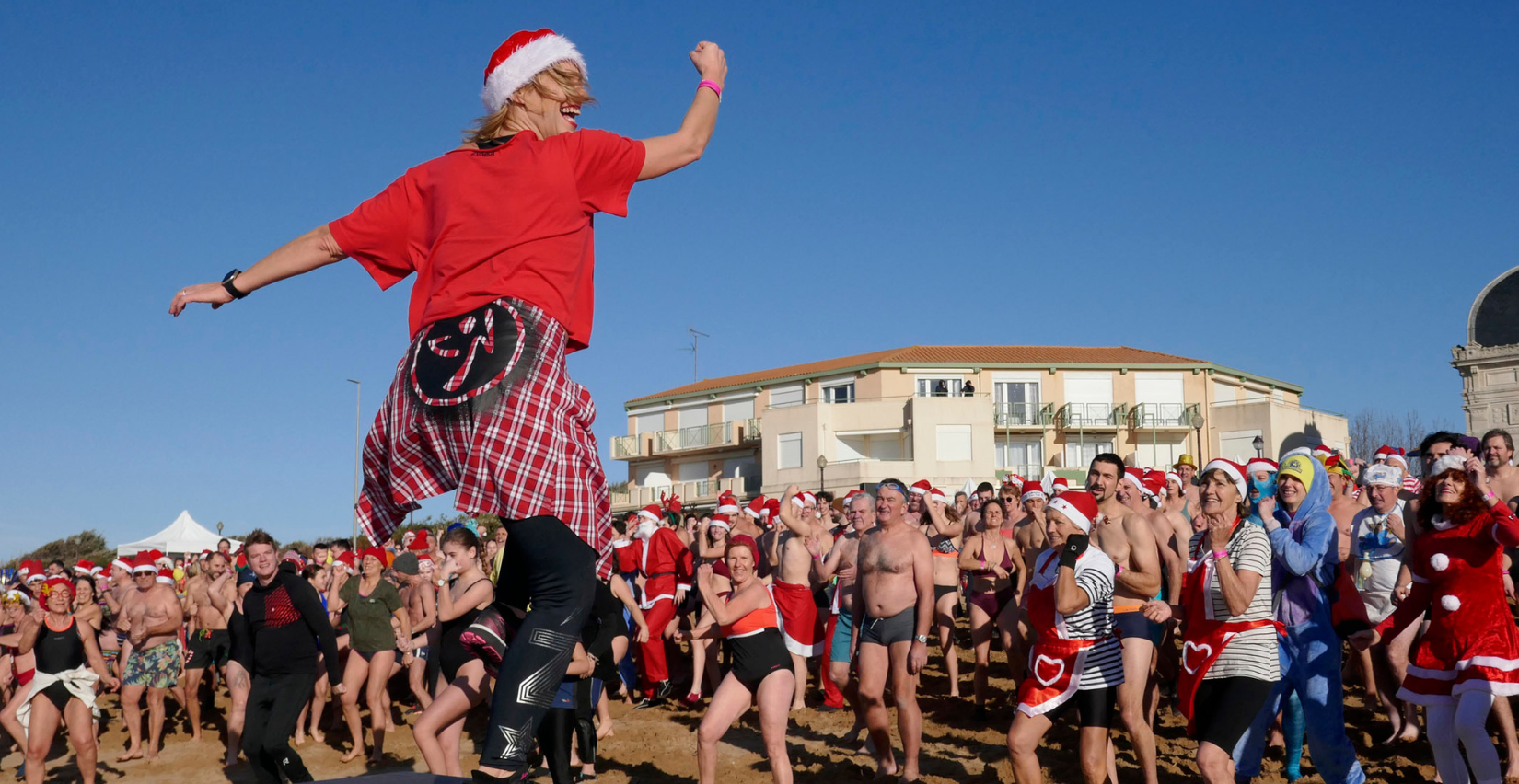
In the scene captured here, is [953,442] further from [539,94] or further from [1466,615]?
[539,94]

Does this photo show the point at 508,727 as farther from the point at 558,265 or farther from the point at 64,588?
the point at 64,588

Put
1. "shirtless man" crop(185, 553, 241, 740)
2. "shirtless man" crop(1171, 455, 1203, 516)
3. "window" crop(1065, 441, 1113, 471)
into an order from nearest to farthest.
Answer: "shirtless man" crop(1171, 455, 1203, 516) → "shirtless man" crop(185, 553, 241, 740) → "window" crop(1065, 441, 1113, 471)

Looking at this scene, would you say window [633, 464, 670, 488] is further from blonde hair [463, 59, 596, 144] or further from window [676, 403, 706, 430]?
blonde hair [463, 59, 596, 144]

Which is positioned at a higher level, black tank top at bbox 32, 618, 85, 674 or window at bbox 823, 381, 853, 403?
window at bbox 823, 381, 853, 403

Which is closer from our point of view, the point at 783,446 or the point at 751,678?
the point at 751,678

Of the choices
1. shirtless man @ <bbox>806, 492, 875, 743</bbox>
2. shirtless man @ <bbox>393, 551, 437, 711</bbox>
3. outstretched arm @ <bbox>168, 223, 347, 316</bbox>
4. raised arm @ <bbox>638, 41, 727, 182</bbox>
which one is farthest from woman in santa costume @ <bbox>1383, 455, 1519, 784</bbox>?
shirtless man @ <bbox>393, 551, 437, 711</bbox>

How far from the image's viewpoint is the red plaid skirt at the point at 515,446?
2.75 meters

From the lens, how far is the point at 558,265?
2.94 metres

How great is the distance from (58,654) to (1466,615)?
11174 millimetres

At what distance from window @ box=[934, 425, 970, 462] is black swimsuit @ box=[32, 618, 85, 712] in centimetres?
3970

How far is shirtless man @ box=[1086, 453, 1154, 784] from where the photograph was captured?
23.4 feet

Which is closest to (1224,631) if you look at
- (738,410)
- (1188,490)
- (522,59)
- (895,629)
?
(895,629)

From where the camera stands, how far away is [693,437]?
5744cm

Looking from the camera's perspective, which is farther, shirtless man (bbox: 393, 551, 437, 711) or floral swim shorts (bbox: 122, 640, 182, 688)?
floral swim shorts (bbox: 122, 640, 182, 688)
